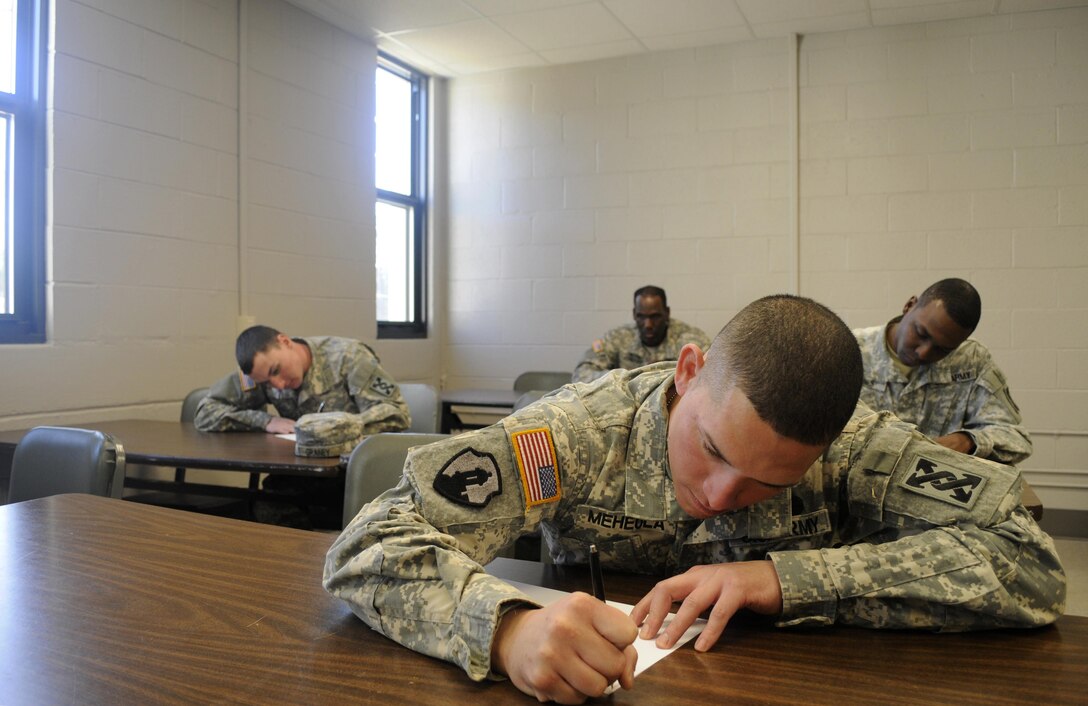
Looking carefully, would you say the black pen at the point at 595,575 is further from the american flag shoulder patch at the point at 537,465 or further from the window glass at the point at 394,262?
the window glass at the point at 394,262

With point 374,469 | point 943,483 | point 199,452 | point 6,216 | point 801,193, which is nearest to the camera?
point 943,483

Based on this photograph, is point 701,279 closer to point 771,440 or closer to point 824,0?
point 824,0

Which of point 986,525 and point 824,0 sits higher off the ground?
point 824,0

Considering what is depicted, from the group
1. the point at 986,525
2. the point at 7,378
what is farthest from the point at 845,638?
the point at 7,378

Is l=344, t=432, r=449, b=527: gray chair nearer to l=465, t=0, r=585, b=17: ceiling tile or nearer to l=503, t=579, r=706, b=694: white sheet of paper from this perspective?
l=503, t=579, r=706, b=694: white sheet of paper

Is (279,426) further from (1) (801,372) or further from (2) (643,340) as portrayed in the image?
(1) (801,372)

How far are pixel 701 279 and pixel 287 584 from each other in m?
4.54

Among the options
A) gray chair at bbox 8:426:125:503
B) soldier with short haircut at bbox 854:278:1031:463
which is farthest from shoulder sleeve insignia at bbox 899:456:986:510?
gray chair at bbox 8:426:125:503

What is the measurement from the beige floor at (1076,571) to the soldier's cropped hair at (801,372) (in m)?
2.36

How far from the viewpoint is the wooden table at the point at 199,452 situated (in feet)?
8.11

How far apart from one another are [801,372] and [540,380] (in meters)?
4.00

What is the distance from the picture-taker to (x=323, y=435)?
8.60 feet

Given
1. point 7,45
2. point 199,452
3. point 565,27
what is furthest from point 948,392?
point 7,45

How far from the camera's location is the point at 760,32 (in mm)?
5066
